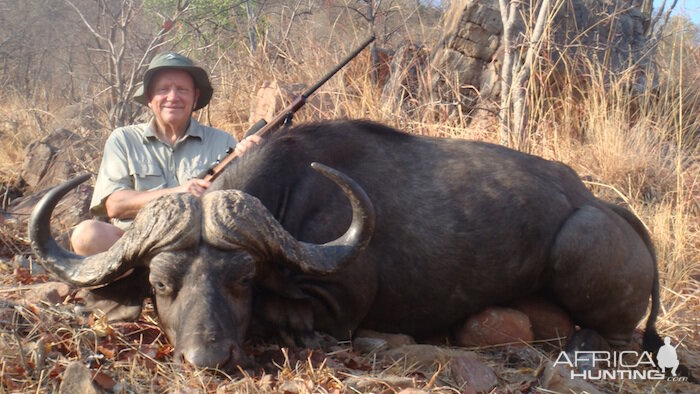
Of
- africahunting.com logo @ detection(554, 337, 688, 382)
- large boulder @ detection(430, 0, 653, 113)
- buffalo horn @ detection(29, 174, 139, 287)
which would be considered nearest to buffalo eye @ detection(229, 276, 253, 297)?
buffalo horn @ detection(29, 174, 139, 287)

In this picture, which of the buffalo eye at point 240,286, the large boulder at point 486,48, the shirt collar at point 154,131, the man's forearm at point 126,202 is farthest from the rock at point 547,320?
the large boulder at point 486,48

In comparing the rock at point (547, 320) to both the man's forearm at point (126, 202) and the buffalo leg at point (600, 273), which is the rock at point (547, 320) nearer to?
the buffalo leg at point (600, 273)

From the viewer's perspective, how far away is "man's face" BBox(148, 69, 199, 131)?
4961mm

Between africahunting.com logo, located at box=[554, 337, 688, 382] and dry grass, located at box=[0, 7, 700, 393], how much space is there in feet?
0.38

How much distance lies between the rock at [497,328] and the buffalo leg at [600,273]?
11.2 inches

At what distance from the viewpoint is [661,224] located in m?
5.82

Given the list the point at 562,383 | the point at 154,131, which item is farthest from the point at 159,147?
the point at 562,383

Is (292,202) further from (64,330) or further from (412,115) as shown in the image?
(412,115)

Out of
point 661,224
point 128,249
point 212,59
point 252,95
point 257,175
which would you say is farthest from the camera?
point 212,59

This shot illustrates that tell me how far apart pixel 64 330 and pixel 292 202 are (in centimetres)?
128

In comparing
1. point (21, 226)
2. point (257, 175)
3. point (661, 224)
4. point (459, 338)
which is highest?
point (257, 175)

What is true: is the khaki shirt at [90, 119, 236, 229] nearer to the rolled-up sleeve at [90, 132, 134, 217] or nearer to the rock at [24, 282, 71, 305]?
the rolled-up sleeve at [90, 132, 134, 217]

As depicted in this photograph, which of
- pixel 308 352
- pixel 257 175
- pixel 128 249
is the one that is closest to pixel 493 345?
pixel 308 352

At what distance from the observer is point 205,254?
3.16 metres
